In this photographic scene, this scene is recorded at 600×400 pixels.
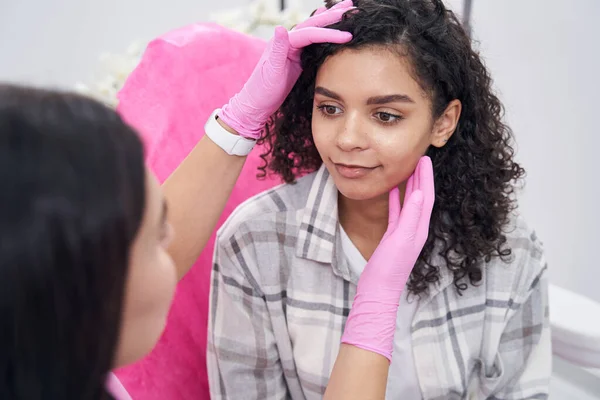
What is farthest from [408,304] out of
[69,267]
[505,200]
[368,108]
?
[69,267]

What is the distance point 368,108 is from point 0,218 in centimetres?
68

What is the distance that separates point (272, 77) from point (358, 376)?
524 millimetres

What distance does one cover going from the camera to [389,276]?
101 centimetres

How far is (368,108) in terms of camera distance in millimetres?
1034

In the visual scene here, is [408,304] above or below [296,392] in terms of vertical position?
above

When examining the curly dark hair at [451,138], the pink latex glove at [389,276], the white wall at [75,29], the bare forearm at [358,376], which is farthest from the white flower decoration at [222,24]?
the bare forearm at [358,376]

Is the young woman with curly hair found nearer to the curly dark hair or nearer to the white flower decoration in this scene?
the curly dark hair

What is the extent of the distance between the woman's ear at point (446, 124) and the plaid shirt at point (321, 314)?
0.69 ft

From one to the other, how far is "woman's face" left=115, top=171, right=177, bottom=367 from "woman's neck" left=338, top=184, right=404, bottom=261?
1.91ft

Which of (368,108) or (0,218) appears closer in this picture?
(0,218)

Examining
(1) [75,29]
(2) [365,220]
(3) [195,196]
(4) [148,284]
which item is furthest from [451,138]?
(1) [75,29]

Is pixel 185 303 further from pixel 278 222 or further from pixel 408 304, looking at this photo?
pixel 408 304

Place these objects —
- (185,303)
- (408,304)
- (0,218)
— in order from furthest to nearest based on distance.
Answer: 1. (185,303)
2. (408,304)
3. (0,218)

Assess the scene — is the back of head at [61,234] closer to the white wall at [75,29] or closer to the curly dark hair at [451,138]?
the curly dark hair at [451,138]
